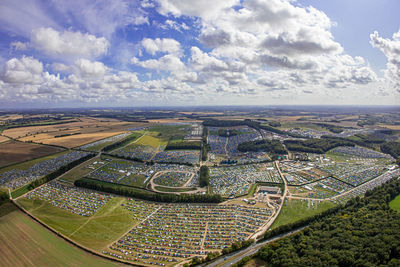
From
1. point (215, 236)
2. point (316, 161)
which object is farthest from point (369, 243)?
point (316, 161)

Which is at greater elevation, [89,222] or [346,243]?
[346,243]

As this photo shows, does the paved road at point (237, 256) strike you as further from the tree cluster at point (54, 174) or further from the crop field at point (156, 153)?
the tree cluster at point (54, 174)

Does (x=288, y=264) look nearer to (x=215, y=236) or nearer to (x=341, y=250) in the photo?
(x=341, y=250)

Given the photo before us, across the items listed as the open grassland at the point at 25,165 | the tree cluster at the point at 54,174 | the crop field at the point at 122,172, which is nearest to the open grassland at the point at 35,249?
the tree cluster at the point at 54,174

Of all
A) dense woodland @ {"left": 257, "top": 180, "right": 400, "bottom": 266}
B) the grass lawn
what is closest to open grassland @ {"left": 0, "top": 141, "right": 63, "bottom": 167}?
dense woodland @ {"left": 257, "top": 180, "right": 400, "bottom": 266}

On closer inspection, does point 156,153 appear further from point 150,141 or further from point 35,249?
point 35,249

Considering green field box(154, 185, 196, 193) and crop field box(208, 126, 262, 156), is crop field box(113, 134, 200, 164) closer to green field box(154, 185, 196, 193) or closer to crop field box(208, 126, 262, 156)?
crop field box(208, 126, 262, 156)

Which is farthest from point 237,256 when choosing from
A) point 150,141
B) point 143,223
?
point 150,141
